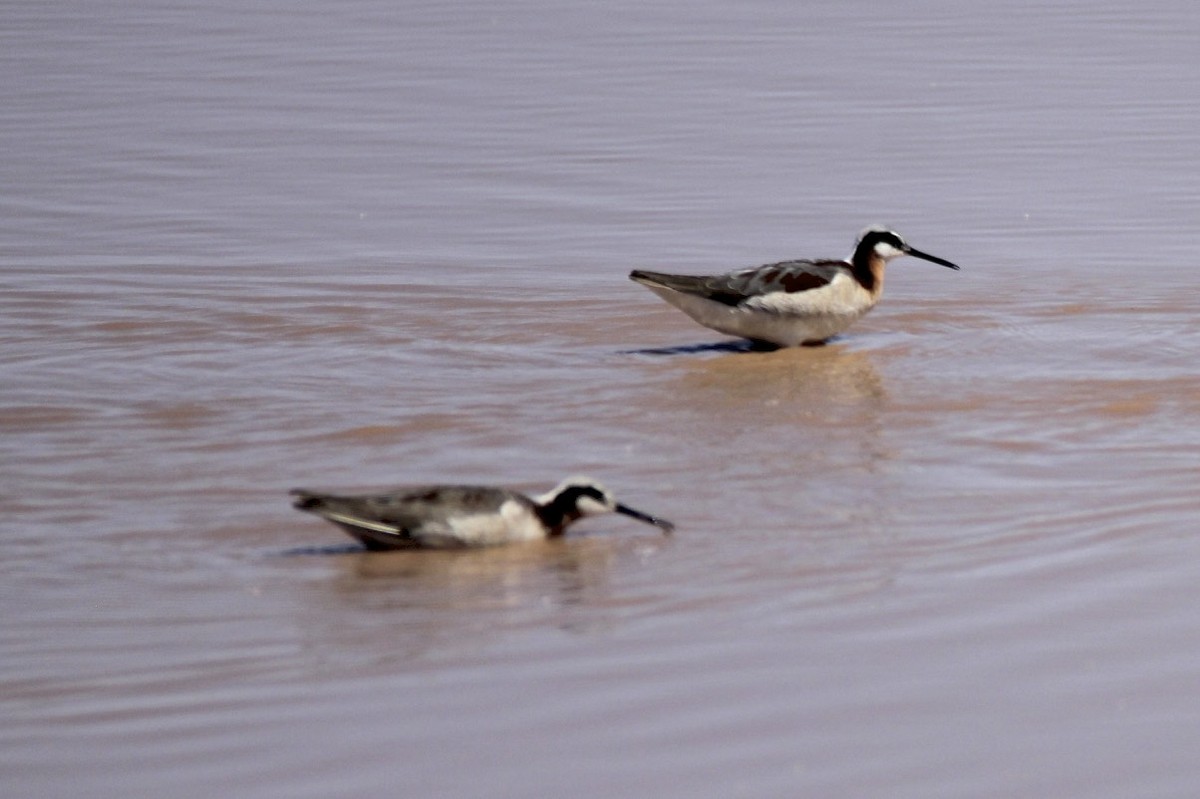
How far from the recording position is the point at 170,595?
8.84m

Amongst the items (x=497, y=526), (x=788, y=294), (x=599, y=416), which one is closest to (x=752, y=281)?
(x=788, y=294)

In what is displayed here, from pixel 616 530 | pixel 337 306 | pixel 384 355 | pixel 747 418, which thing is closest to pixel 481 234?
pixel 337 306

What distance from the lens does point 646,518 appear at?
9.58 metres

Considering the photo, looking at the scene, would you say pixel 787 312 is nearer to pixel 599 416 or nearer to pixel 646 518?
pixel 599 416

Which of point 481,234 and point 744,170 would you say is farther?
point 744,170

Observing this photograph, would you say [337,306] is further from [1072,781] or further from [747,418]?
[1072,781]

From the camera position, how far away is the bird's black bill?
31.3 feet

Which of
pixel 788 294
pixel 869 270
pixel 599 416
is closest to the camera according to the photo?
pixel 599 416

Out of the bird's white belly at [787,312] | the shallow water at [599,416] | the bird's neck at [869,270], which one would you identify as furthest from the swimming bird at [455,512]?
the bird's neck at [869,270]

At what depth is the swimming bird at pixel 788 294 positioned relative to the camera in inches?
562

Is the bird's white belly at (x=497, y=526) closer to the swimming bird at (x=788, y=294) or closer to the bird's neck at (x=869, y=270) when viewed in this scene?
the swimming bird at (x=788, y=294)

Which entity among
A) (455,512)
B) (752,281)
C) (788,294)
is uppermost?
(752,281)

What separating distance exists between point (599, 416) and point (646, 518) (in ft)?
9.34

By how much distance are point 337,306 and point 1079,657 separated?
8.55 metres
